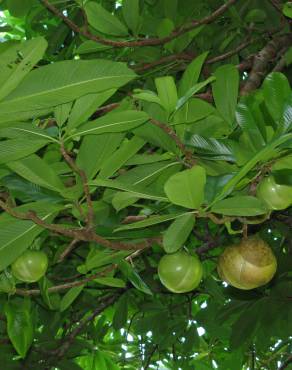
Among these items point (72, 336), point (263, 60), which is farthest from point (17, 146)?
point (72, 336)

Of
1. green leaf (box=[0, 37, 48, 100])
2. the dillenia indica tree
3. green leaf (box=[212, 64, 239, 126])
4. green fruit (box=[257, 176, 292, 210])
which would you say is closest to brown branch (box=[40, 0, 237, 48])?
the dillenia indica tree

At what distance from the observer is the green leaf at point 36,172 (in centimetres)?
122

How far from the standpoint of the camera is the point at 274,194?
4.02 ft

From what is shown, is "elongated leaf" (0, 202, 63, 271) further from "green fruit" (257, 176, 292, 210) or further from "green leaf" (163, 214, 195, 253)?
"green fruit" (257, 176, 292, 210)

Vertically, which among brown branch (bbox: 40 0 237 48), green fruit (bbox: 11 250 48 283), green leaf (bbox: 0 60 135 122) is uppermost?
green leaf (bbox: 0 60 135 122)

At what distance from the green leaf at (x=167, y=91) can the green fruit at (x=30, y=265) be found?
524 millimetres

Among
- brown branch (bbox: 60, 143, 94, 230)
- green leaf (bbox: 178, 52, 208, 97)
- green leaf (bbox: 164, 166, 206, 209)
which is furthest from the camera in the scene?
green leaf (bbox: 178, 52, 208, 97)

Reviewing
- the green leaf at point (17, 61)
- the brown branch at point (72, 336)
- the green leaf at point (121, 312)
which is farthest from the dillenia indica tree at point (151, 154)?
the green leaf at point (121, 312)

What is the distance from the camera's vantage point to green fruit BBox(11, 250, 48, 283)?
4.88ft

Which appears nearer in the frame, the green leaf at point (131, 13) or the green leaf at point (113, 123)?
the green leaf at point (113, 123)

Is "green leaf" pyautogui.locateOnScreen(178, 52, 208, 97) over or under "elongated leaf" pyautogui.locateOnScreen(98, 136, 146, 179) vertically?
over

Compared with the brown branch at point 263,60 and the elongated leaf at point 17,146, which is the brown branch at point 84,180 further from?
the brown branch at point 263,60

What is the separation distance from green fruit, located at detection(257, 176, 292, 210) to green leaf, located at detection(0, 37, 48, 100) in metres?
0.52

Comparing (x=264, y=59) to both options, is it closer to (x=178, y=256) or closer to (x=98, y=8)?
(x=98, y=8)
